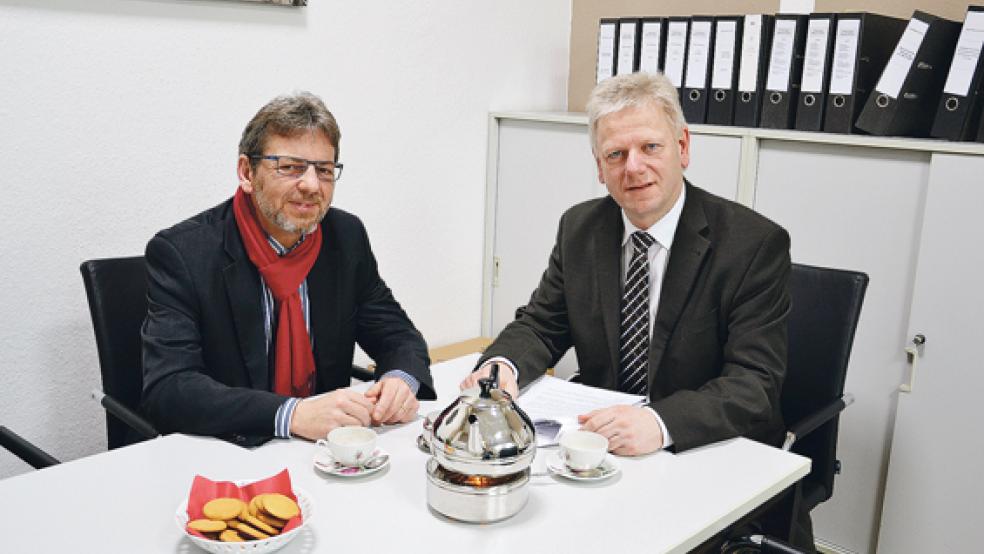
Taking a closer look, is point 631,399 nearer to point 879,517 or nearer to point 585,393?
point 585,393

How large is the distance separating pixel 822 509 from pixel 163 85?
221 centimetres

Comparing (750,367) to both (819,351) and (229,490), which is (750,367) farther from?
(229,490)

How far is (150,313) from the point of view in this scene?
1.77m

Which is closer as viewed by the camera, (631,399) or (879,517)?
(631,399)

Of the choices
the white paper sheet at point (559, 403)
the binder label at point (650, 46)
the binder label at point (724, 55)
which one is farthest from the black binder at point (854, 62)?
the white paper sheet at point (559, 403)

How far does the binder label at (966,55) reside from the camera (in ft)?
7.48

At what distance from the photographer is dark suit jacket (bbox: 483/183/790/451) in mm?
1759

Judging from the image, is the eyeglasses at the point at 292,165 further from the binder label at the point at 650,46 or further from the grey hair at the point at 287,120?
the binder label at the point at 650,46

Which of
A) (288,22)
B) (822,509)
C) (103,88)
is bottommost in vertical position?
(822,509)

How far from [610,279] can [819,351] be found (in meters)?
0.52

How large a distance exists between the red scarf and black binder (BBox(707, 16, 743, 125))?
55.9 inches

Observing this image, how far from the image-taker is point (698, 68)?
9.20 feet

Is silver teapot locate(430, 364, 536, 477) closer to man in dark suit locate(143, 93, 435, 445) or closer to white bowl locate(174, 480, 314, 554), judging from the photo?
white bowl locate(174, 480, 314, 554)

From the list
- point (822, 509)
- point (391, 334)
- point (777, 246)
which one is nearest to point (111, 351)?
point (391, 334)
